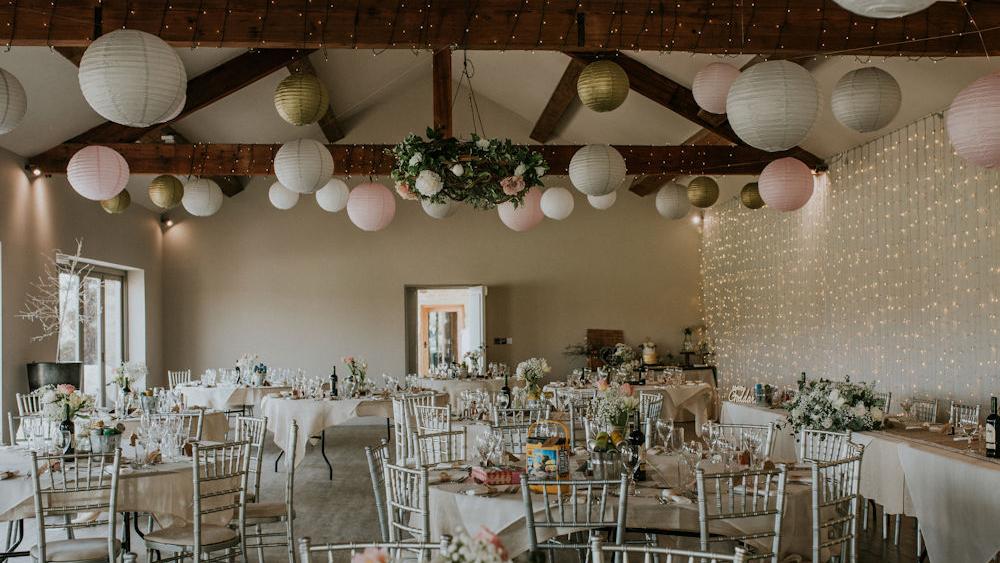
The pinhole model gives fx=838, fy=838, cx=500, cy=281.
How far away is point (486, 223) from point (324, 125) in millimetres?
3222

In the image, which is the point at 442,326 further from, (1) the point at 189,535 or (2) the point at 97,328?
(1) the point at 189,535

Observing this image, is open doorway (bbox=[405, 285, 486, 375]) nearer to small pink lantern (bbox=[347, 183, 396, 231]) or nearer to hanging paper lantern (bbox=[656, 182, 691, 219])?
hanging paper lantern (bbox=[656, 182, 691, 219])

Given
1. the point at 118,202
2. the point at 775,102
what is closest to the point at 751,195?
the point at 775,102

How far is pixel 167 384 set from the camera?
558 inches

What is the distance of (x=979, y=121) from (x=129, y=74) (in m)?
4.37

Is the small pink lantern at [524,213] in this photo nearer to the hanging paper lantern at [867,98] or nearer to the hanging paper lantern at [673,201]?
the hanging paper lantern at [673,201]

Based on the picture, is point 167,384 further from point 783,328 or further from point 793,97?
point 793,97

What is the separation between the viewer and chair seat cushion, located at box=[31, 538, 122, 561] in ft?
13.9

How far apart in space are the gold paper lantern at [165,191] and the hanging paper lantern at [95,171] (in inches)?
87.0

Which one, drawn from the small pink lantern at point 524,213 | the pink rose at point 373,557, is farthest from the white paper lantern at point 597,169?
the pink rose at point 373,557

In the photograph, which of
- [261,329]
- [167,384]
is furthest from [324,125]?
[167,384]

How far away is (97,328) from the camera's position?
12.5 m

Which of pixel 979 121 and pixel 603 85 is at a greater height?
pixel 603 85

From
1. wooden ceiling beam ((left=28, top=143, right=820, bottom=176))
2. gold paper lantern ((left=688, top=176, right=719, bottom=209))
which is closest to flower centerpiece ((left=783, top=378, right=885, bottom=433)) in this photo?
gold paper lantern ((left=688, top=176, right=719, bottom=209))
